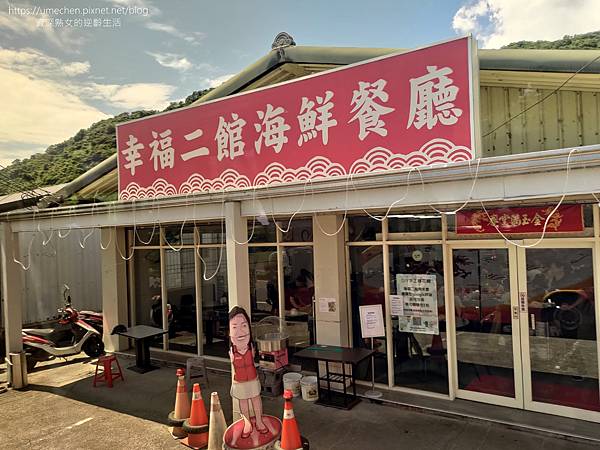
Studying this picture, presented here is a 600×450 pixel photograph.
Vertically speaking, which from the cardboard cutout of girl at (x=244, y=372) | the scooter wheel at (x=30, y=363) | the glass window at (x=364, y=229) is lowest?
the scooter wheel at (x=30, y=363)

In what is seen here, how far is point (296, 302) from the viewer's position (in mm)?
8109

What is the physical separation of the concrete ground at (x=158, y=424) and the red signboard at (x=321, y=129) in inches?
131

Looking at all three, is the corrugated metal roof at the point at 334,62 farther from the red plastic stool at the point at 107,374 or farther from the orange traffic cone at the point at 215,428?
the orange traffic cone at the point at 215,428

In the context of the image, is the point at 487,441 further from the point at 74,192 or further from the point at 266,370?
the point at 74,192

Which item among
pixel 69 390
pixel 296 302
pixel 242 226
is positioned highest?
pixel 242 226

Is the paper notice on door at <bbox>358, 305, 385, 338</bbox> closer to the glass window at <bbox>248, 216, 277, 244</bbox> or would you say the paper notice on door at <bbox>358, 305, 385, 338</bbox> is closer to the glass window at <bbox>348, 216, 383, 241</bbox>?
the glass window at <bbox>348, 216, 383, 241</bbox>

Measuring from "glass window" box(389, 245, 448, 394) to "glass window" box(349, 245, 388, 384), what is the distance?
0.23 m

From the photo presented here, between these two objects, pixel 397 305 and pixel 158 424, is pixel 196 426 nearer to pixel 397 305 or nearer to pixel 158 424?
pixel 158 424

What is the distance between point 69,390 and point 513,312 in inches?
298

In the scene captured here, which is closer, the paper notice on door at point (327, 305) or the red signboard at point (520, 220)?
the red signboard at point (520, 220)

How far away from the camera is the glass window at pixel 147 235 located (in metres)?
9.97

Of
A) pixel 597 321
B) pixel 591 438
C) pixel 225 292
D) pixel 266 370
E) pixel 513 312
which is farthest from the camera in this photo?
pixel 225 292

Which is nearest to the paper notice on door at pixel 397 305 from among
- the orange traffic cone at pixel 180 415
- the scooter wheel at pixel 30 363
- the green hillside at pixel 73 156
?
the orange traffic cone at pixel 180 415

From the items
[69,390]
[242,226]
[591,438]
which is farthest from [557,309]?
[69,390]
